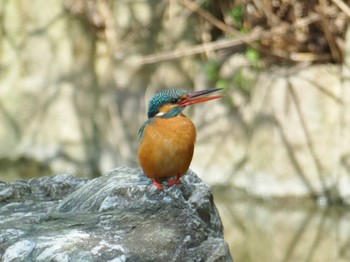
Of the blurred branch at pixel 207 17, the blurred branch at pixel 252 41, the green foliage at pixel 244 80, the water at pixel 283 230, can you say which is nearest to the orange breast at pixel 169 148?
the water at pixel 283 230

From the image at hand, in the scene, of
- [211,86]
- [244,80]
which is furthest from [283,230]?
[211,86]

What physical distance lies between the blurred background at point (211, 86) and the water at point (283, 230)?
24mm

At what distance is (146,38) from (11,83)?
1.54 metres

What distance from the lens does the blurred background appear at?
7.81 metres

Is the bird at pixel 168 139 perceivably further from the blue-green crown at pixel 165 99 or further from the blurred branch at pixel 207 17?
the blurred branch at pixel 207 17

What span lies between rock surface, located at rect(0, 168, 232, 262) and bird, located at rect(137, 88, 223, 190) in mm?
63

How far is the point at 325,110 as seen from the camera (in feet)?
25.7

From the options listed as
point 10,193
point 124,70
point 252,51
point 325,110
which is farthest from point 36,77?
point 10,193

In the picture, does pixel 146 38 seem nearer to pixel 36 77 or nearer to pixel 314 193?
pixel 36 77

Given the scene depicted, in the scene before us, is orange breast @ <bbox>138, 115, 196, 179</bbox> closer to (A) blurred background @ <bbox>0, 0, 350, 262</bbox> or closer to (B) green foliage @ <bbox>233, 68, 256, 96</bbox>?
(A) blurred background @ <bbox>0, 0, 350, 262</bbox>

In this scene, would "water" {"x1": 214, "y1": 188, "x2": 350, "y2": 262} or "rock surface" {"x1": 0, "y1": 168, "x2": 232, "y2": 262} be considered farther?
"water" {"x1": 214, "y1": 188, "x2": 350, "y2": 262}

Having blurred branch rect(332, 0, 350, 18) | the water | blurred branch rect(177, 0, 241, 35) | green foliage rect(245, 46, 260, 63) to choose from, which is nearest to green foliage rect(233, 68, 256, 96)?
green foliage rect(245, 46, 260, 63)

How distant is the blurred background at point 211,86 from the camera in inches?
307

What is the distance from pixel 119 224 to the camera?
9.03ft
